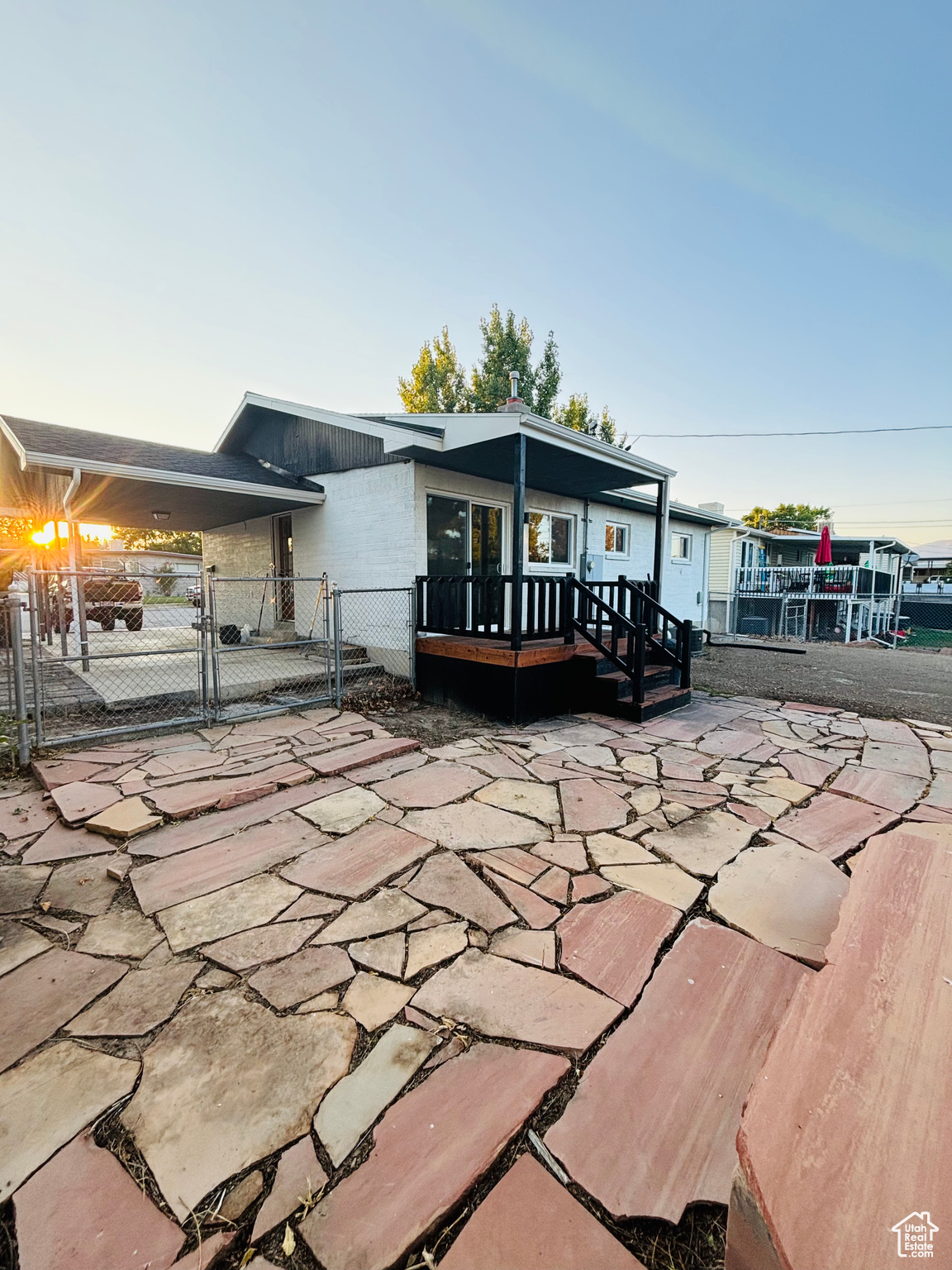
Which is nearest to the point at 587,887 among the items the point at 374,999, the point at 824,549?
the point at 374,999

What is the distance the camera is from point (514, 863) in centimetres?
258

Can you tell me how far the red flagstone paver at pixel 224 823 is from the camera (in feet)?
9.06

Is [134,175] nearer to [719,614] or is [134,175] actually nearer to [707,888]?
[707,888]

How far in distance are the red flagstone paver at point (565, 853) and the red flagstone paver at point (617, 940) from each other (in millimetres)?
289

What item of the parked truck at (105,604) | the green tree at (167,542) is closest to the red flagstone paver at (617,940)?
the parked truck at (105,604)

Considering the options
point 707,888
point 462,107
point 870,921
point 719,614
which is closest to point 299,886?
point 707,888

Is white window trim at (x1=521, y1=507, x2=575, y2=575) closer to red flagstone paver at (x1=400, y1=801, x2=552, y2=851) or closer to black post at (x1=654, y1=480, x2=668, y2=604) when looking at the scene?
black post at (x1=654, y1=480, x2=668, y2=604)

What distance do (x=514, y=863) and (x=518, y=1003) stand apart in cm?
88

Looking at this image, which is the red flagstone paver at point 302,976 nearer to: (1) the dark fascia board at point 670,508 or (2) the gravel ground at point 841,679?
(2) the gravel ground at point 841,679

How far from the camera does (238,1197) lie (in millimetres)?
1134

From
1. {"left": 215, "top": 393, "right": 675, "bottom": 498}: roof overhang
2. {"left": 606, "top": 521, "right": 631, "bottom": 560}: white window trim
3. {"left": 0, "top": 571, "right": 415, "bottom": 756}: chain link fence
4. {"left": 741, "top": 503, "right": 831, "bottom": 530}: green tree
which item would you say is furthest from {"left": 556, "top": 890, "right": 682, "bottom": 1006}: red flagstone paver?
{"left": 741, "top": 503, "right": 831, "bottom": 530}: green tree

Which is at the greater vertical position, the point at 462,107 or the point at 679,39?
the point at 679,39

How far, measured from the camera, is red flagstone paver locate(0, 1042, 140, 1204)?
123 cm

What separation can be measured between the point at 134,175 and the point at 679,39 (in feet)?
25.3
